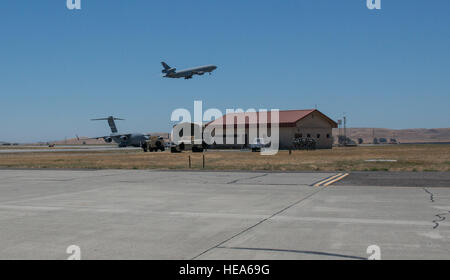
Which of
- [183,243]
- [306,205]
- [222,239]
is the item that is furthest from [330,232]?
[306,205]

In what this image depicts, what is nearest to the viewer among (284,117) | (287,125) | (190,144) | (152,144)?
(190,144)

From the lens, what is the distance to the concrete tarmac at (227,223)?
6242mm

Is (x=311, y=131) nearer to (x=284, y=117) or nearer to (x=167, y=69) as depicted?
(x=284, y=117)

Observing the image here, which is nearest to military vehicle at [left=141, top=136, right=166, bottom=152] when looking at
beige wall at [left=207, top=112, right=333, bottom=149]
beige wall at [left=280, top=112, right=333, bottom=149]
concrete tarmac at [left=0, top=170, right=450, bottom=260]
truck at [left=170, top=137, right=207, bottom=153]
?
truck at [left=170, top=137, right=207, bottom=153]

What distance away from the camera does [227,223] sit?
848 cm

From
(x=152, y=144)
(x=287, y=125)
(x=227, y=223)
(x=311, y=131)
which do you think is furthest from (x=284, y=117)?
(x=227, y=223)

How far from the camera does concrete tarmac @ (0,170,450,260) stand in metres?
6.24

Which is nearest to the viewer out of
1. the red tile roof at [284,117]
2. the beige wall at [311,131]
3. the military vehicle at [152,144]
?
the military vehicle at [152,144]

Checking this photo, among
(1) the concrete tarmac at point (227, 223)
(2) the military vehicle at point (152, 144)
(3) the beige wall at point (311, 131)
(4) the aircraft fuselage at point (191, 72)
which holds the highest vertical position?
(4) the aircraft fuselage at point (191, 72)

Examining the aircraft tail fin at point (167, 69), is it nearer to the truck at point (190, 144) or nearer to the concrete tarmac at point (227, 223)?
the truck at point (190, 144)

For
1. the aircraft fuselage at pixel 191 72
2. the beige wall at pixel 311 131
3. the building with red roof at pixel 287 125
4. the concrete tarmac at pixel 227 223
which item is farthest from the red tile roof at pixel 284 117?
the concrete tarmac at pixel 227 223

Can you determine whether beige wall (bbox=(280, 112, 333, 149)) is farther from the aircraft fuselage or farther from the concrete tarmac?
the concrete tarmac

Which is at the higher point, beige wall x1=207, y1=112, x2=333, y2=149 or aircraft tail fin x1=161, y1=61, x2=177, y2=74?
aircraft tail fin x1=161, y1=61, x2=177, y2=74

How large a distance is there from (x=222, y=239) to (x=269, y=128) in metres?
60.4
